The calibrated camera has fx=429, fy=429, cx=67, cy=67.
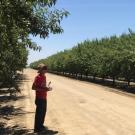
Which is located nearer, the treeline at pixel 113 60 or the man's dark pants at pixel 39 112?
the man's dark pants at pixel 39 112

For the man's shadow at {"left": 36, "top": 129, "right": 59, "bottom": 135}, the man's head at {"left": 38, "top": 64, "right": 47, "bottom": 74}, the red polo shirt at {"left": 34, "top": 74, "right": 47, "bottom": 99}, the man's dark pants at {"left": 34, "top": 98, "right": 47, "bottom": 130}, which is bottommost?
the man's shadow at {"left": 36, "top": 129, "right": 59, "bottom": 135}

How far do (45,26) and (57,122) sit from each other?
333 centimetres

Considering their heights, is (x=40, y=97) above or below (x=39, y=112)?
above

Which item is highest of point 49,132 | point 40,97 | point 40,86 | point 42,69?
point 42,69

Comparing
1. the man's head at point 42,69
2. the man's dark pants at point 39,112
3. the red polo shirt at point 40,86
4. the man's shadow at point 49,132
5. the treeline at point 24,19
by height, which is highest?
the treeline at point 24,19

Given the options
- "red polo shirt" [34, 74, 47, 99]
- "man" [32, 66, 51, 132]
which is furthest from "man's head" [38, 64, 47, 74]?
"red polo shirt" [34, 74, 47, 99]

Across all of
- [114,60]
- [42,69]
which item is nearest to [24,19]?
[42,69]

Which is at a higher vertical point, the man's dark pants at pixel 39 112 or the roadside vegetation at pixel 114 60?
the roadside vegetation at pixel 114 60

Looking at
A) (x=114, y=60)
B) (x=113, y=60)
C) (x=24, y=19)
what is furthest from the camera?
(x=113, y=60)

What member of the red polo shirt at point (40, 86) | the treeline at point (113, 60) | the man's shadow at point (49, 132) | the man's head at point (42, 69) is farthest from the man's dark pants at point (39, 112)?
the treeline at point (113, 60)

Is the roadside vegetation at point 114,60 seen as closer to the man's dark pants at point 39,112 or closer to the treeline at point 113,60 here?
the treeline at point 113,60

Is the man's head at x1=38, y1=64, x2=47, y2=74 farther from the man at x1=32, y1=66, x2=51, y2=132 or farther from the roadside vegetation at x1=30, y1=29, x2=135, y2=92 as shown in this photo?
the roadside vegetation at x1=30, y1=29, x2=135, y2=92

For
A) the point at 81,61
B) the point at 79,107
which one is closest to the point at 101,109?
the point at 79,107

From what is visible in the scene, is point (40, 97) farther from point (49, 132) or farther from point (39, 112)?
point (49, 132)
